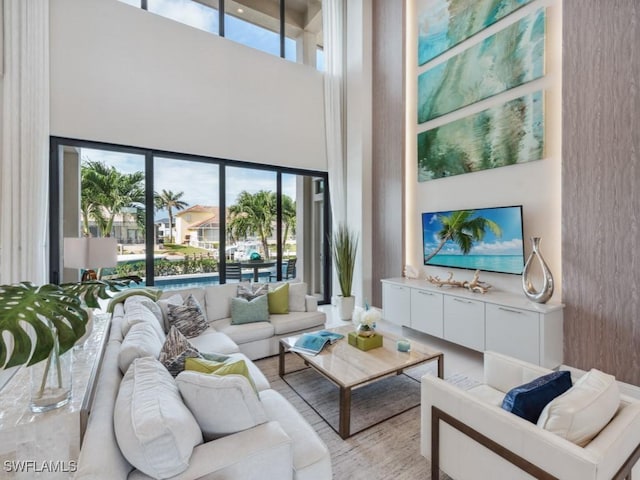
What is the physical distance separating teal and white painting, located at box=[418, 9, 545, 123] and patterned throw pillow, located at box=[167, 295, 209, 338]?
3965 mm

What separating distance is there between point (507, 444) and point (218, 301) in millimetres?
3067

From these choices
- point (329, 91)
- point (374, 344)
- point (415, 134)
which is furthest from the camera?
point (329, 91)

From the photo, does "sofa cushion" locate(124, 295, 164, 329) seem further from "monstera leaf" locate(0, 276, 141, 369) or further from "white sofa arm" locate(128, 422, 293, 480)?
"white sofa arm" locate(128, 422, 293, 480)

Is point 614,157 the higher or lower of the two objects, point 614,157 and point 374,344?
the higher

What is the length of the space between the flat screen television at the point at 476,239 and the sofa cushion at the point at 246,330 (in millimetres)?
2471

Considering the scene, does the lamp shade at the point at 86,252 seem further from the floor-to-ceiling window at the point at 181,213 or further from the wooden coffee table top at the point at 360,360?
the wooden coffee table top at the point at 360,360

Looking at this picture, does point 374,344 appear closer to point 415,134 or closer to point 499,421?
point 499,421

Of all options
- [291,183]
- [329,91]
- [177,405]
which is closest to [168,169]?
[291,183]

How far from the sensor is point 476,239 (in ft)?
12.5

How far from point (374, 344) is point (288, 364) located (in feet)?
3.52

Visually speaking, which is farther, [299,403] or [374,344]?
[374,344]

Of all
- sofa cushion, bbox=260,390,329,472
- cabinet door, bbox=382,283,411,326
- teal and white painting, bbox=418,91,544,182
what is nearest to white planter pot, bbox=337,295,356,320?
cabinet door, bbox=382,283,411,326

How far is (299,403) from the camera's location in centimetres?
260

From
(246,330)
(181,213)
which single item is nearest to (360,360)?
(246,330)
